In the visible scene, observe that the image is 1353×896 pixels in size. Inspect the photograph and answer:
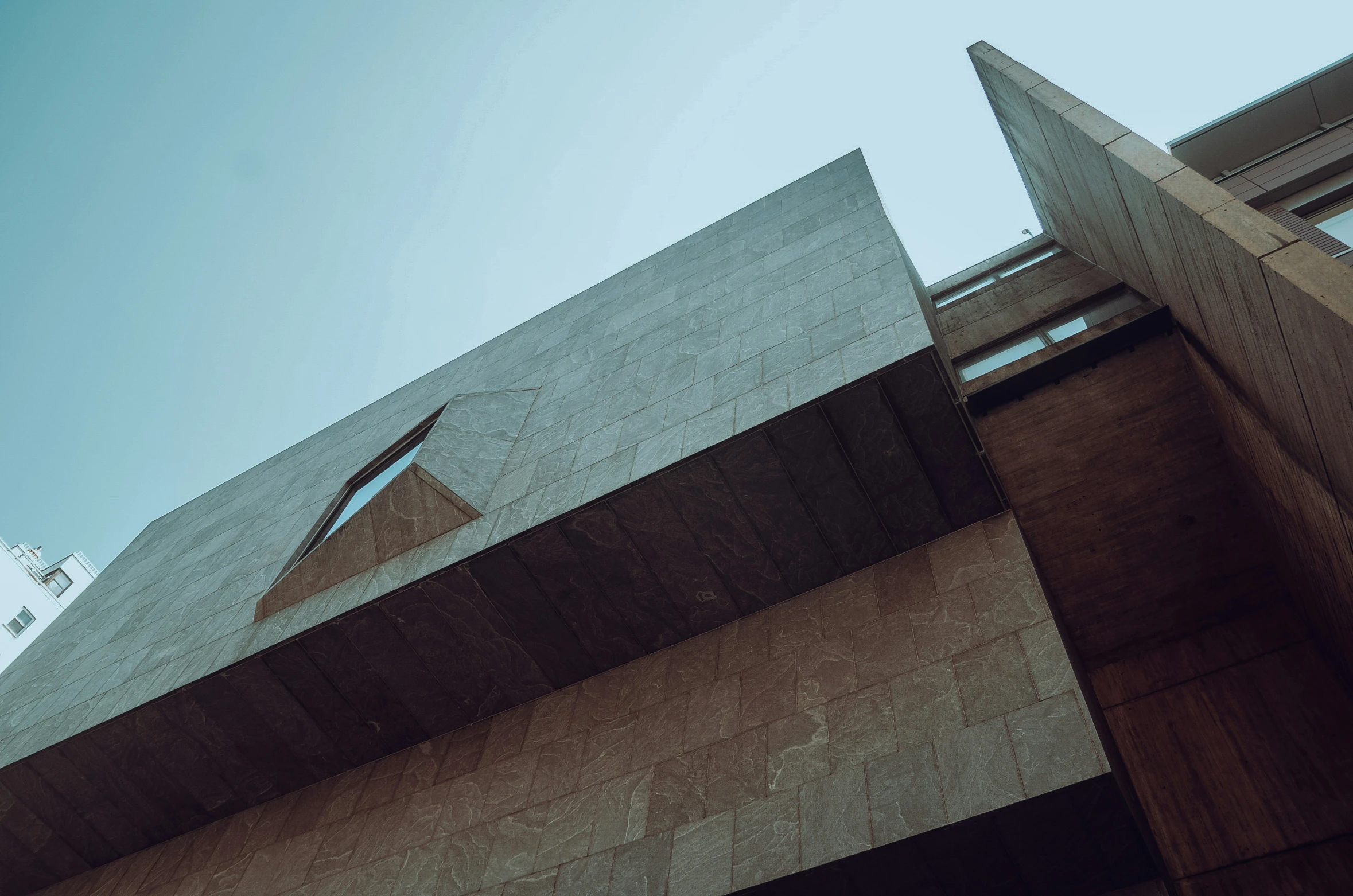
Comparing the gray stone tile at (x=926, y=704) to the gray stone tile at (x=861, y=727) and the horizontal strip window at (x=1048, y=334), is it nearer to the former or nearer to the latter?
the gray stone tile at (x=861, y=727)

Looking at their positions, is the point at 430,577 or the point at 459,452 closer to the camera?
the point at 430,577

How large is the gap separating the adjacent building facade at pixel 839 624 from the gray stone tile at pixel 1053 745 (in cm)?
3

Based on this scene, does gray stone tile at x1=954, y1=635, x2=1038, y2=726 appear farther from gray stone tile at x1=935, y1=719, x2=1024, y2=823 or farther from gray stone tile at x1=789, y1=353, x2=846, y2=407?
gray stone tile at x1=789, y1=353, x2=846, y2=407

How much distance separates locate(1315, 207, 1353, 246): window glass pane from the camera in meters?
10.3

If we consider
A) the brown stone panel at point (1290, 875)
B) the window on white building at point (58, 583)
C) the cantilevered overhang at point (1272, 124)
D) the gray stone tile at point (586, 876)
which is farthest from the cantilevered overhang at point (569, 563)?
the window on white building at point (58, 583)

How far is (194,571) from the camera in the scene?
16047mm

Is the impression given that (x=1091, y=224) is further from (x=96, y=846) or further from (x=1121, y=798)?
(x=96, y=846)

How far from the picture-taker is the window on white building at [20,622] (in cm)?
4872

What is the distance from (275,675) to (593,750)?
4.72 metres

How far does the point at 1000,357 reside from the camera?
489 inches

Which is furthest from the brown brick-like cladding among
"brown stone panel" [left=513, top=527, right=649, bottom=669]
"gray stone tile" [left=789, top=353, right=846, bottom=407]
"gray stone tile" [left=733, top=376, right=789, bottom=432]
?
"brown stone panel" [left=513, top=527, right=649, bottom=669]

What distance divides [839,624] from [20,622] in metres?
58.4

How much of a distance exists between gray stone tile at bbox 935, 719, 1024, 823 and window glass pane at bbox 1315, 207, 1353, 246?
25.8 feet

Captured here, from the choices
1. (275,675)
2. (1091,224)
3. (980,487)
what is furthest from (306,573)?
(1091,224)
